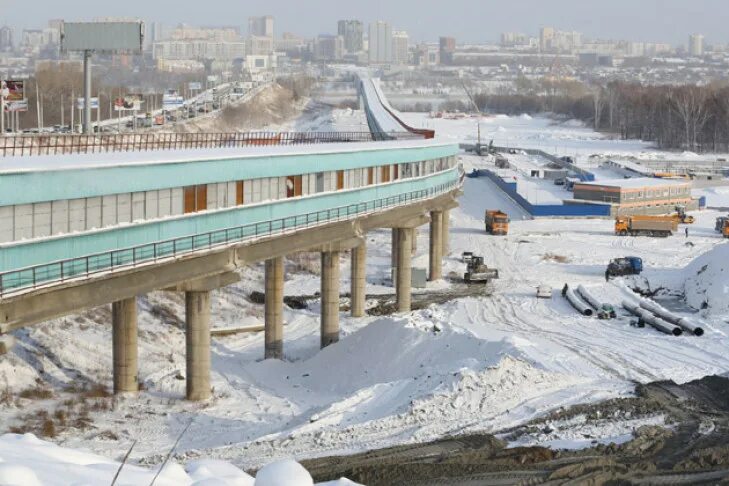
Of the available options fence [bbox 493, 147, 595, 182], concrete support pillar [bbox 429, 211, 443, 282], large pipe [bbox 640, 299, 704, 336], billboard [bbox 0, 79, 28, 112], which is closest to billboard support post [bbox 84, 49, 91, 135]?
billboard [bbox 0, 79, 28, 112]

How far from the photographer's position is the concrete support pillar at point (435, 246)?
53994 mm

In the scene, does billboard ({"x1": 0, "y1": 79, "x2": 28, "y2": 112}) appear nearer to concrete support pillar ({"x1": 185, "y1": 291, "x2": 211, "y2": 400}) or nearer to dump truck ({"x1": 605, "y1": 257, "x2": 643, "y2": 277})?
concrete support pillar ({"x1": 185, "y1": 291, "x2": 211, "y2": 400})

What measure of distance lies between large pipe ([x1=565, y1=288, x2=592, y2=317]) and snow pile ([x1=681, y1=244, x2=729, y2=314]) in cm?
401

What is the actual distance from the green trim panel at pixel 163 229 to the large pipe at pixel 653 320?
940 cm

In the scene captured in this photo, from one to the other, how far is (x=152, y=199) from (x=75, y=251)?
299cm

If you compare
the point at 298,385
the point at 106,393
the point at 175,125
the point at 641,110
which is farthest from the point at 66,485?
the point at 641,110

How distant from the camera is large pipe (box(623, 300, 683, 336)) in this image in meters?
39.9

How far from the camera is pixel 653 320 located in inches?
1631

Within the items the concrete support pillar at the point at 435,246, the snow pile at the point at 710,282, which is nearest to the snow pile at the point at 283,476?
the snow pile at the point at 710,282

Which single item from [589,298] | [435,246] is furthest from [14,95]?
[589,298]

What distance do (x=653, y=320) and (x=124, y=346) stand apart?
17.6 meters

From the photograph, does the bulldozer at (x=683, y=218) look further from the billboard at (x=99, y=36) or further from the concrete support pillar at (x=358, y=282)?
the billboard at (x=99, y=36)

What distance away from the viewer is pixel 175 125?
100562mm

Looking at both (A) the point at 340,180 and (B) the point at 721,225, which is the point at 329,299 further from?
(B) the point at 721,225
